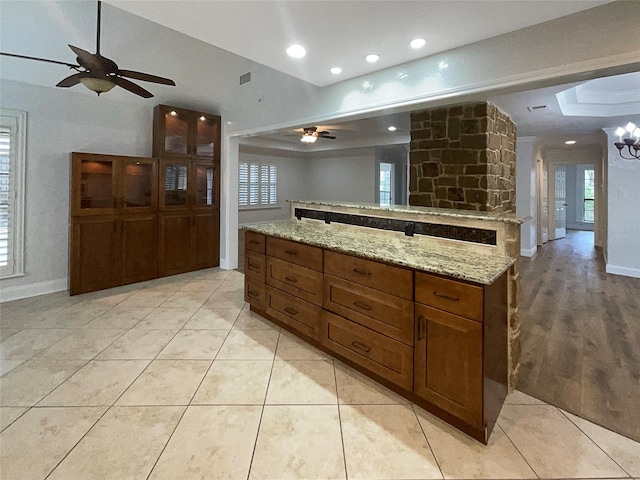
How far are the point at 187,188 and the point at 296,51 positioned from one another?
119 inches

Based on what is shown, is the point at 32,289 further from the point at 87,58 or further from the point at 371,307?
the point at 371,307

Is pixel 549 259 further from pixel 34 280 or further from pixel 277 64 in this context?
pixel 34 280

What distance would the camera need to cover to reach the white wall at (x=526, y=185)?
644cm

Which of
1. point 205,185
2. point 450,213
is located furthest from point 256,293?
Answer: point 205,185

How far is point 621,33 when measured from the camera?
1998 millimetres

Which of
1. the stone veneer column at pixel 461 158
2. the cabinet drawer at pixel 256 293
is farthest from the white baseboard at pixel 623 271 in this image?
the cabinet drawer at pixel 256 293

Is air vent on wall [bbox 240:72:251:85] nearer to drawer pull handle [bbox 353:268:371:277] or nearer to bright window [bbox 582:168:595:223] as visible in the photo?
drawer pull handle [bbox 353:268:371:277]

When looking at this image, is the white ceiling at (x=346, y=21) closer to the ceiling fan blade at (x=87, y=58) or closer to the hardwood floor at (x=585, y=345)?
the ceiling fan blade at (x=87, y=58)

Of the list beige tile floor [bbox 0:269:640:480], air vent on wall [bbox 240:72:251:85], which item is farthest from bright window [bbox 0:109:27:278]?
air vent on wall [bbox 240:72:251:85]

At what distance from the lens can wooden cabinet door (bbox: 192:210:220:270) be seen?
206 inches

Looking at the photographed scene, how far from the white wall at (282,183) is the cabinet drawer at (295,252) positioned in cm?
614

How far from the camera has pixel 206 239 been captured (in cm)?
537

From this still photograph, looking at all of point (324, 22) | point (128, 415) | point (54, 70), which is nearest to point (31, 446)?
point (128, 415)

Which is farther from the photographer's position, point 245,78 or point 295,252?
point 245,78
